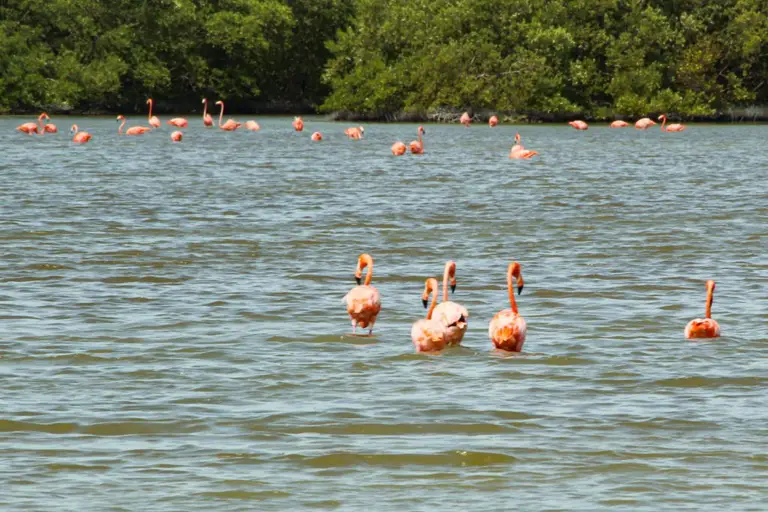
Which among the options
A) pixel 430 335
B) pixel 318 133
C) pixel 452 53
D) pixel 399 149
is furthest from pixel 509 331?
pixel 452 53

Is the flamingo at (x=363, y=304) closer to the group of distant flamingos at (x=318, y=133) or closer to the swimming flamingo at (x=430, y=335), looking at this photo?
the swimming flamingo at (x=430, y=335)

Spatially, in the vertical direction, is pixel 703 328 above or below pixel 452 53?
below

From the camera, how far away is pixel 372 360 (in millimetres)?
12703

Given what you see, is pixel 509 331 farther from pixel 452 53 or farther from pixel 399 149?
pixel 452 53

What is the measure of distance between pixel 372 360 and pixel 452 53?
66417 millimetres

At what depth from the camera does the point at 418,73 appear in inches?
3098

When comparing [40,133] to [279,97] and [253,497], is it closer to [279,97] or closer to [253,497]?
[279,97]

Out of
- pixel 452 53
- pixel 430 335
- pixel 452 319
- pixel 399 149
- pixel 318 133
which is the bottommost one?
pixel 318 133

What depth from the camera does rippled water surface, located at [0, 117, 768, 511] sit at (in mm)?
8953

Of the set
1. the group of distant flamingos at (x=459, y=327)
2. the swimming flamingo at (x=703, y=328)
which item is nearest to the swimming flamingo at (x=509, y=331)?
the group of distant flamingos at (x=459, y=327)

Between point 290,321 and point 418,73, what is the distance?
2551 inches

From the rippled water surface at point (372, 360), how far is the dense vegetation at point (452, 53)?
49.9m

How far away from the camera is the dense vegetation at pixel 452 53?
7844 cm

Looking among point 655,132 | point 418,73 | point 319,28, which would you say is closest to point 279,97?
point 319,28
